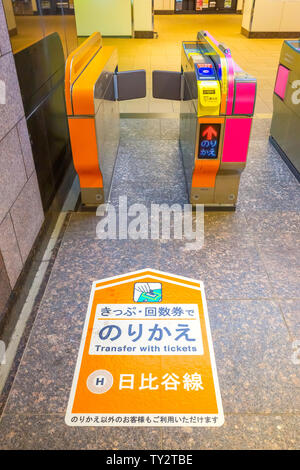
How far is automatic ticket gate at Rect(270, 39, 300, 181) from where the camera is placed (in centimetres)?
357

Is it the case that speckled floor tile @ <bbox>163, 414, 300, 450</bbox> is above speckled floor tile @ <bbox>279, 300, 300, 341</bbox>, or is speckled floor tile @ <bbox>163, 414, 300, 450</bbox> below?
above

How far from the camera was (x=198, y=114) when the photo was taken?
104 inches

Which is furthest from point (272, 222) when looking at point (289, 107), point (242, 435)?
point (242, 435)

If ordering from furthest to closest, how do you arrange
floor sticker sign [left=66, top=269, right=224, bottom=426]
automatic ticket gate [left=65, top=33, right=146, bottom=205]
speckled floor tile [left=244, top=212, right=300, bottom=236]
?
speckled floor tile [left=244, top=212, right=300, bottom=236] < automatic ticket gate [left=65, top=33, right=146, bottom=205] < floor sticker sign [left=66, top=269, right=224, bottom=426]

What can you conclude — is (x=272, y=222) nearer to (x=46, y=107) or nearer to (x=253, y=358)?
(x=253, y=358)

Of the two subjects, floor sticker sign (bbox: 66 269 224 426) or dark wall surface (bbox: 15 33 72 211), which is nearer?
floor sticker sign (bbox: 66 269 224 426)

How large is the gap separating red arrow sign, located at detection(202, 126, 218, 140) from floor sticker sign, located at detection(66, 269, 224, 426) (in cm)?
111

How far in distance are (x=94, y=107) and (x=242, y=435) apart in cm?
222

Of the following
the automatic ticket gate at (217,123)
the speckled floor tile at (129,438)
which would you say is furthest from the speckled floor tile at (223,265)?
the speckled floor tile at (129,438)

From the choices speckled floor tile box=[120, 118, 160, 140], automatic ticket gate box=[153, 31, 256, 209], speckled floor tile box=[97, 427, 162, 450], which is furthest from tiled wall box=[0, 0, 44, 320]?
speckled floor tile box=[120, 118, 160, 140]

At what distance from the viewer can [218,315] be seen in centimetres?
215

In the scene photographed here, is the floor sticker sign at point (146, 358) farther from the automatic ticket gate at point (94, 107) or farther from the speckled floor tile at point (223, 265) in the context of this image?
the automatic ticket gate at point (94, 107)

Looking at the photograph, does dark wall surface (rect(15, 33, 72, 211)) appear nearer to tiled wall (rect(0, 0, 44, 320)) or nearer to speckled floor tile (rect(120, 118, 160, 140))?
tiled wall (rect(0, 0, 44, 320))

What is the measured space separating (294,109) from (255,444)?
3176 millimetres
